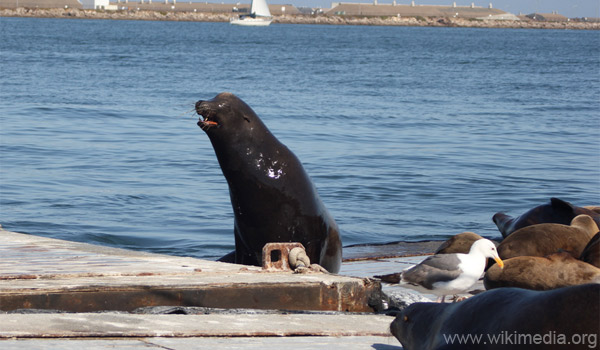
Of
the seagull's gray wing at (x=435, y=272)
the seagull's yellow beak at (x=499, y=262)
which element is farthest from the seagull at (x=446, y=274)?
the seagull's yellow beak at (x=499, y=262)

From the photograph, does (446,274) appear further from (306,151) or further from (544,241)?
(306,151)

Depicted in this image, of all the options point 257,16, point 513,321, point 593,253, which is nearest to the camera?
point 513,321

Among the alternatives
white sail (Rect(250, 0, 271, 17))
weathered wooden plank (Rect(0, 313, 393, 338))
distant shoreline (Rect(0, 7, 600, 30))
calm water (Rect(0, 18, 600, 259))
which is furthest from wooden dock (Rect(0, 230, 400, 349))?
distant shoreline (Rect(0, 7, 600, 30))

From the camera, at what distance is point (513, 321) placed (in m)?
3.03

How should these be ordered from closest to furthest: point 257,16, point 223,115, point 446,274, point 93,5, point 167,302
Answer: point 167,302 → point 446,274 → point 223,115 → point 257,16 → point 93,5

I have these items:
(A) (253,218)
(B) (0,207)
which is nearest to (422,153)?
(B) (0,207)

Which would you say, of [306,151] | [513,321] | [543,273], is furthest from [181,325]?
[306,151]

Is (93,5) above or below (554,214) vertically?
below

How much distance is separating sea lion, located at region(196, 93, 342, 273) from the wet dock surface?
100 cm

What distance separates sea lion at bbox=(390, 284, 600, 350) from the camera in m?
2.87

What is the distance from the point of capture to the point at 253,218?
270 inches

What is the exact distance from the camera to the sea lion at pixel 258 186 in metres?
6.88

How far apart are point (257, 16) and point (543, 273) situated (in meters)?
144

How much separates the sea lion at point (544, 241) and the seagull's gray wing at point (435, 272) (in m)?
1.32
